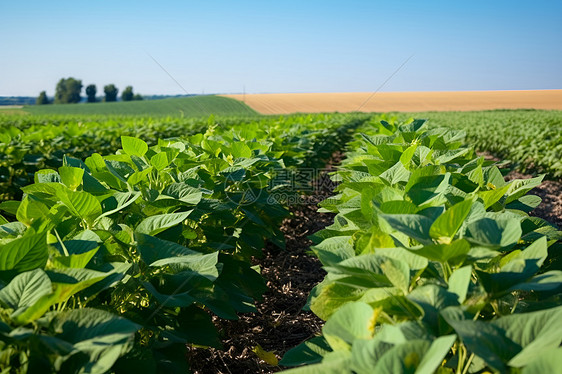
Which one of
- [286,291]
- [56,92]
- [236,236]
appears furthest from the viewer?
[56,92]

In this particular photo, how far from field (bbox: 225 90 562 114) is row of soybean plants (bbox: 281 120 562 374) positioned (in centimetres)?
5101

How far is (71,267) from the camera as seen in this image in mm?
1130

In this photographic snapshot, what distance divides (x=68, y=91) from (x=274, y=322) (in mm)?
91054

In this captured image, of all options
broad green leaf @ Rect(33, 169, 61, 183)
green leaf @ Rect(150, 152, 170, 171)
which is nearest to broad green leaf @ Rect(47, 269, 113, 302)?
broad green leaf @ Rect(33, 169, 61, 183)

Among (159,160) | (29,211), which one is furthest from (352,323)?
(159,160)

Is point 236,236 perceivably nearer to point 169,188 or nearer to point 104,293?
point 169,188

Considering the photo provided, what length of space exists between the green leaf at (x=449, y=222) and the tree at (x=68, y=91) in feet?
300

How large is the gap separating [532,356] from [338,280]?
1.76ft

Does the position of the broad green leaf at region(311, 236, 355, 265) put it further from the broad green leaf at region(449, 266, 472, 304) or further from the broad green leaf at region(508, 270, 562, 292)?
the broad green leaf at region(508, 270, 562, 292)

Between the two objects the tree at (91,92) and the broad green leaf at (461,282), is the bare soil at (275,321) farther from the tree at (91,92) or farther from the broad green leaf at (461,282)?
the tree at (91,92)

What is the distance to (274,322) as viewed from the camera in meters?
3.01

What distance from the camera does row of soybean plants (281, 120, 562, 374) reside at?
0.82 m

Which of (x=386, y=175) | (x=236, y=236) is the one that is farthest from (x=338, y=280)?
(x=236, y=236)

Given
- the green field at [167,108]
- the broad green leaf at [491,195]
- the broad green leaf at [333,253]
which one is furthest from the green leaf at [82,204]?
the green field at [167,108]
